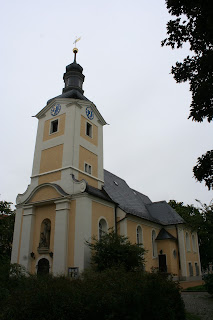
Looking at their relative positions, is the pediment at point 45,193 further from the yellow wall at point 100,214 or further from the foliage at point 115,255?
the foliage at point 115,255

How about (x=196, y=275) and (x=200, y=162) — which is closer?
(x=200, y=162)

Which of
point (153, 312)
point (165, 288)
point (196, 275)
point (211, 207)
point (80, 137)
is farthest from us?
point (196, 275)

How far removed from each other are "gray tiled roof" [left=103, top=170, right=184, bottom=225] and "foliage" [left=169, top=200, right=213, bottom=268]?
169 cm

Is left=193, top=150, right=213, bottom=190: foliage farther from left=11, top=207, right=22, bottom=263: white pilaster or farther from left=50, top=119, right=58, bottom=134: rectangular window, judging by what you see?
left=50, top=119, right=58, bottom=134: rectangular window

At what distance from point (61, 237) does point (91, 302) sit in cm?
1299

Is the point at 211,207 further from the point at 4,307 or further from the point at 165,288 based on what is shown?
the point at 4,307

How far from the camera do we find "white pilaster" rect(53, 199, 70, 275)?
18.9 meters

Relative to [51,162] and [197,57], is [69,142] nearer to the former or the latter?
[51,162]

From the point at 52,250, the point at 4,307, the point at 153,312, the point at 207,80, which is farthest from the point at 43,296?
the point at 52,250

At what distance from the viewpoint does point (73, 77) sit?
2898 cm

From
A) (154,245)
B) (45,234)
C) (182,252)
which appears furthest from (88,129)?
(182,252)

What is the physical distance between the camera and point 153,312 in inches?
278

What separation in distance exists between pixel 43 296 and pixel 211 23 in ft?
29.6

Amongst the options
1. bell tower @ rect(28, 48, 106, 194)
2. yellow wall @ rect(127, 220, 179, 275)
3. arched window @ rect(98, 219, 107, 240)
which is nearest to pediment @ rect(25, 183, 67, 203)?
bell tower @ rect(28, 48, 106, 194)
